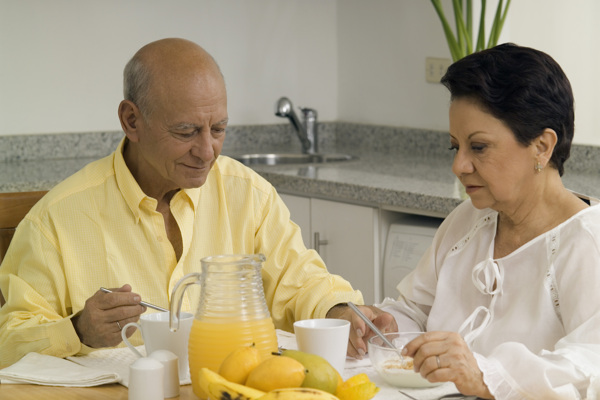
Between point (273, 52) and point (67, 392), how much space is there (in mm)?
2673

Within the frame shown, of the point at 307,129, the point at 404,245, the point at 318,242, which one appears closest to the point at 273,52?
the point at 307,129

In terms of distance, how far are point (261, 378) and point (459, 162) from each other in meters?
0.65

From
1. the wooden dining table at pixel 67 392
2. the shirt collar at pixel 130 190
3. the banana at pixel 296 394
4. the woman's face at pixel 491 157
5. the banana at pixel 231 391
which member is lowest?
the wooden dining table at pixel 67 392

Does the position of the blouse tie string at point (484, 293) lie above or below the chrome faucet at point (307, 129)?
below

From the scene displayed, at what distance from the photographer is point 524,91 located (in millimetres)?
1563

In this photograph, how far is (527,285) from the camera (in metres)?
1.58

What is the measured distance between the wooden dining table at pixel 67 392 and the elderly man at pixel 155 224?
227 mm

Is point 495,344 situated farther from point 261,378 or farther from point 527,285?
point 261,378

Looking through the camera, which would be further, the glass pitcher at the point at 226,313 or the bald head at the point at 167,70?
the bald head at the point at 167,70

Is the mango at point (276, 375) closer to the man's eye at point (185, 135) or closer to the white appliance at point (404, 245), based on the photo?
the man's eye at point (185, 135)

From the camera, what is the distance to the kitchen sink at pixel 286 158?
3.72m

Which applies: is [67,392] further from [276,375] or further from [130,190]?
[130,190]

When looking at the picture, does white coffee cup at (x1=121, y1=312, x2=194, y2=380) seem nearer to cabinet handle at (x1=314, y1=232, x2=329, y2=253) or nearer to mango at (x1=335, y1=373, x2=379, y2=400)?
mango at (x1=335, y1=373, x2=379, y2=400)

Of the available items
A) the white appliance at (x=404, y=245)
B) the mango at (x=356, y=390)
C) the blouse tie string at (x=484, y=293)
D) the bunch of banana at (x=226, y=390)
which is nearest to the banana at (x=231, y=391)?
the bunch of banana at (x=226, y=390)
